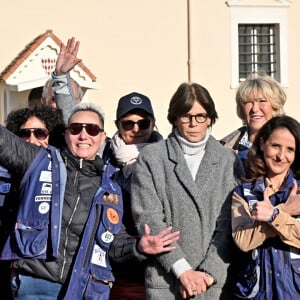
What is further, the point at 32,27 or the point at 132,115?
the point at 32,27

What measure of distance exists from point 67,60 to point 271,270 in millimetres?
2518

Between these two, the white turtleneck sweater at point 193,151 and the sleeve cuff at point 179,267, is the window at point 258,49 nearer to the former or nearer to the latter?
the white turtleneck sweater at point 193,151

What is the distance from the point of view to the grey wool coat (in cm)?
Result: 429

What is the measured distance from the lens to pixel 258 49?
17.0 metres

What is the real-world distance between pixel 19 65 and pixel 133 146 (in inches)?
384

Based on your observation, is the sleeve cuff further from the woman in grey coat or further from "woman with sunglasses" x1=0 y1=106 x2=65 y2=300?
"woman with sunglasses" x1=0 y1=106 x2=65 y2=300

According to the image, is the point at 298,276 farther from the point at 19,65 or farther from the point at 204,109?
the point at 19,65

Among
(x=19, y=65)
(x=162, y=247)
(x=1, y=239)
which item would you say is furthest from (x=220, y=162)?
(x=19, y=65)


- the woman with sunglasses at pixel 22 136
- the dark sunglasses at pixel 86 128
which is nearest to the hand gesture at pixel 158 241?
the dark sunglasses at pixel 86 128

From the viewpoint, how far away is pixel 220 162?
176 inches

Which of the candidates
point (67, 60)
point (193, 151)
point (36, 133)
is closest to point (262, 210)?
point (193, 151)

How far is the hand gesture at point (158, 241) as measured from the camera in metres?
4.25

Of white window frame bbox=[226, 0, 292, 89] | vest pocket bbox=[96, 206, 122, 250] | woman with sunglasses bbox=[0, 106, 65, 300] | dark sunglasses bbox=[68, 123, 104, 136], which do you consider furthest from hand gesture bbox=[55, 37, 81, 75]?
white window frame bbox=[226, 0, 292, 89]

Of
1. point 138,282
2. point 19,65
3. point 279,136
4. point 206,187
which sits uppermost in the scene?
point 19,65
